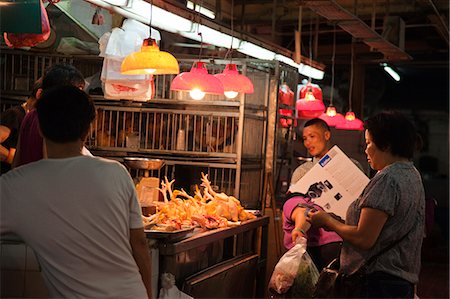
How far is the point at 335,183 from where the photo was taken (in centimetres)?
520

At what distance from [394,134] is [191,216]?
207 centimetres

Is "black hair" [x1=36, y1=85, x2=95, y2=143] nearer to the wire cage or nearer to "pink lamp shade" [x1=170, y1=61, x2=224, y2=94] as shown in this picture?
"pink lamp shade" [x1=170, y1=61, x2=224, y2=94]

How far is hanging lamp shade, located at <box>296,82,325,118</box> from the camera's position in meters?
8.48

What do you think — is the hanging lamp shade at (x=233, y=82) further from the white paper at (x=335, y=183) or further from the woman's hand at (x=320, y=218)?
the woman's hand at (x=320, y=218)

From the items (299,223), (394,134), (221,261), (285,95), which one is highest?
(285,95)

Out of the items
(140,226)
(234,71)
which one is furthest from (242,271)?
(140,226)

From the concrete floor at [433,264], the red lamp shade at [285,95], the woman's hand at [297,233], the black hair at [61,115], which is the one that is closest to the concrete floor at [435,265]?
the concrete floor at [433,264]

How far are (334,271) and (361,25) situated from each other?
4146 millimetres

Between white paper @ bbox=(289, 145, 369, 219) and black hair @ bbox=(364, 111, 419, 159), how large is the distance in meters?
1.11

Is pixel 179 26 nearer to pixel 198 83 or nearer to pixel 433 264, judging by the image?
pixel 198 83

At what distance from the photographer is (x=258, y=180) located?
7.55 meters

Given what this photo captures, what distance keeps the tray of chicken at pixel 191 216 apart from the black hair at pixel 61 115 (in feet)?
5.44

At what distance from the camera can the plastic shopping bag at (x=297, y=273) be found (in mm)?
5156

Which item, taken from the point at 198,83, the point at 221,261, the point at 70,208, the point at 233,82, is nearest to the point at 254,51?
the point at 233,82
